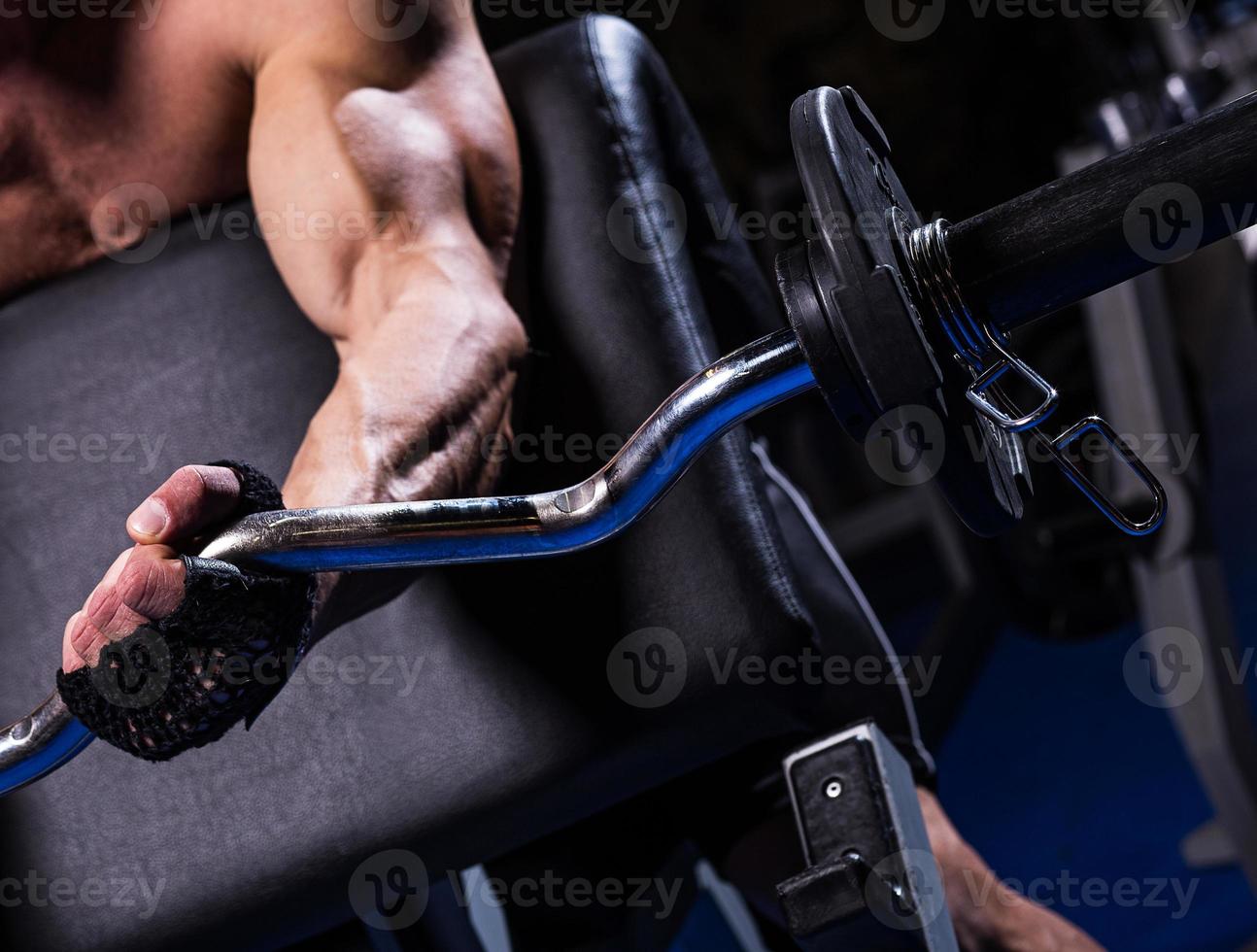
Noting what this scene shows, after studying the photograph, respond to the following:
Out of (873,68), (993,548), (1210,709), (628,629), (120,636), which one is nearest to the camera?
(120,636)

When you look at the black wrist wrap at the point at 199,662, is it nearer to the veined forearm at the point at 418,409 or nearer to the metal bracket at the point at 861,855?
the veined forearm at the point at 418,409

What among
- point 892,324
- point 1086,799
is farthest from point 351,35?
point 1086,799

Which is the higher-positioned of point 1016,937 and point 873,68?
point 873,68

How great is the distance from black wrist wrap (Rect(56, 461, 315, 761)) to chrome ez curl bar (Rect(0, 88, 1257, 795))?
4 centimetres

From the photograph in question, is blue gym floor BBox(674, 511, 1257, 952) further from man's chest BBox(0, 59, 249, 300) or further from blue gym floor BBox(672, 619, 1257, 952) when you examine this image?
man's chest BBox(0, 59, 249, 300)

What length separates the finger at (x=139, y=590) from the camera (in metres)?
0.47

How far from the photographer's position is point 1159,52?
166 cm

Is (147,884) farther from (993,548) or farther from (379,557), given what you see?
(993,548)

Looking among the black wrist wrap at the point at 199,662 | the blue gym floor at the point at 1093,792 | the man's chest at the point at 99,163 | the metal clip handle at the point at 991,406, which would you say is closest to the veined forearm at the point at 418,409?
the black wrist wrap at the point at 199,662

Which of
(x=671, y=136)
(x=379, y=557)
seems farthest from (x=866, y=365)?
(x=671, y=136)

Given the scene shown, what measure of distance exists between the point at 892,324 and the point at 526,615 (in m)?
0.39

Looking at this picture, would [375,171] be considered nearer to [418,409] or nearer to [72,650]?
[418,409]

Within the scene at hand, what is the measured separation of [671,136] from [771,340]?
435 millimetres

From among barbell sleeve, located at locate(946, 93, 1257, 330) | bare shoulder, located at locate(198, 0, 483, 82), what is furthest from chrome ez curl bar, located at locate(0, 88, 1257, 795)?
bare shoulder, located at locate(198, 0, 483, 82)
